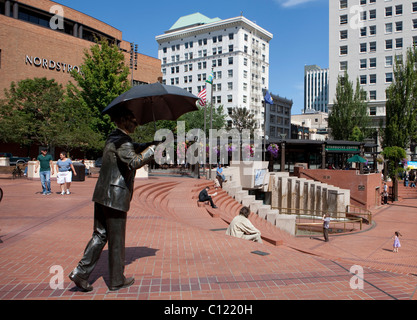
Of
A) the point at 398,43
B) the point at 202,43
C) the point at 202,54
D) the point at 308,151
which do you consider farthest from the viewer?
the point at 202,43

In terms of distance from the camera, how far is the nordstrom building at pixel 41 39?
39.0 m

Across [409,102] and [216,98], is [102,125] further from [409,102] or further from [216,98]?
[216,98]

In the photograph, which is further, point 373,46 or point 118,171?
point 373,46

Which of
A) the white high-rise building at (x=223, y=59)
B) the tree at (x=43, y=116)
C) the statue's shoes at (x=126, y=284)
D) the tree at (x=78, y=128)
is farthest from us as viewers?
the white high-rise building at (x=223, y=59)

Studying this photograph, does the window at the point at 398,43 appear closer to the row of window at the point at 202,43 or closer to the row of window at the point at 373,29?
the row of window at the point at 373,29

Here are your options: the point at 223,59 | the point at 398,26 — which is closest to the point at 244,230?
the point at 398,26

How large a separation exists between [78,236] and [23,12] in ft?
164

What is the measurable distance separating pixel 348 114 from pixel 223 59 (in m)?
38.0

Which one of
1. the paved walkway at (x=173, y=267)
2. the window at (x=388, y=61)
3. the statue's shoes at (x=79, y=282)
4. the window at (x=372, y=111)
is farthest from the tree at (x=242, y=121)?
the statue's shoes at (x=79, y=282)

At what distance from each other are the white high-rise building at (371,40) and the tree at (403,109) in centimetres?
1283

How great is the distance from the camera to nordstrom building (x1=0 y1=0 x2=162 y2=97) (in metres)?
39.0

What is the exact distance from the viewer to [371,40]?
58.3m

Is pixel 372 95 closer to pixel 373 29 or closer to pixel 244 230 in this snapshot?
pixel 373 29

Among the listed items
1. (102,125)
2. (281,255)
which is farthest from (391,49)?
(281,255)
